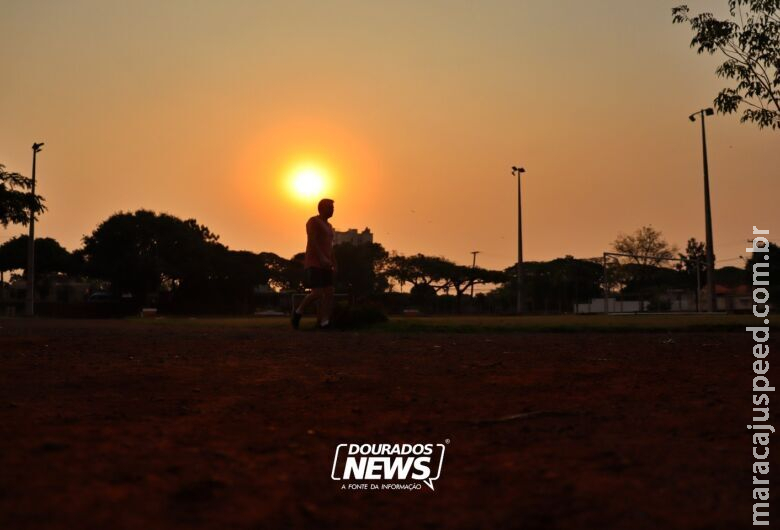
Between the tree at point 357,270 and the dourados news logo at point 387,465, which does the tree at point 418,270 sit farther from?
the dourados news logo at point 387,465

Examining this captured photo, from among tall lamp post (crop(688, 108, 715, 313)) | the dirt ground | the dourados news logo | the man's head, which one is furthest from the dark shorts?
tall lamp post (crop(688, 108, 715, 313))

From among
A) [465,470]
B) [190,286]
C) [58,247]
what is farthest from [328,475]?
[58,247]

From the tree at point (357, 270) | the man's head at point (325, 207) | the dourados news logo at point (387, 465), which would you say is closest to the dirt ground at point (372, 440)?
the dourados news logo at point (387, 465)

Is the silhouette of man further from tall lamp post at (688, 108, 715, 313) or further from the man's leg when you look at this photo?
tall lamp post at (688, 108, 715, 313)

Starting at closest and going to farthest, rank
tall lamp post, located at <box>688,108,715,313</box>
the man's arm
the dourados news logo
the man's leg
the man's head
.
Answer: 1. the dourados news logo
2. the man's arm
3. the man's head
4. the man's leg
5. tall lamp post, located at <box>688,108,715,313</box>

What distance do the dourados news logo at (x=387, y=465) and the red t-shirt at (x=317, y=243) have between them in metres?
10.3

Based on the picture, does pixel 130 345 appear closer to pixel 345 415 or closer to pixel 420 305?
pixel 345 415

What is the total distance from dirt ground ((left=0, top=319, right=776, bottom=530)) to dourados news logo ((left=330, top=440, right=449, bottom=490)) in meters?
0.06

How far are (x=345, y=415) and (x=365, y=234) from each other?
93.7 m

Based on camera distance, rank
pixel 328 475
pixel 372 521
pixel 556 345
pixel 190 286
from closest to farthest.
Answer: pixel 372 521
pixel 328 475
pixel 556 345
pixel 190 286

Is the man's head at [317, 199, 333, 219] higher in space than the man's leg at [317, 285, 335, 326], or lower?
higher

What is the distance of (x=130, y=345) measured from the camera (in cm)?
998

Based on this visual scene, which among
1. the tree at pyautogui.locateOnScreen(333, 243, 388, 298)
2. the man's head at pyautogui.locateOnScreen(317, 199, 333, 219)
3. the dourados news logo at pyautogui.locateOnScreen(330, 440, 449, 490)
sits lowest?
the dourados news logo at pyautogui.locateOnScreen(330, 440, 449, 490)

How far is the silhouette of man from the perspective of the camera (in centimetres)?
1394
